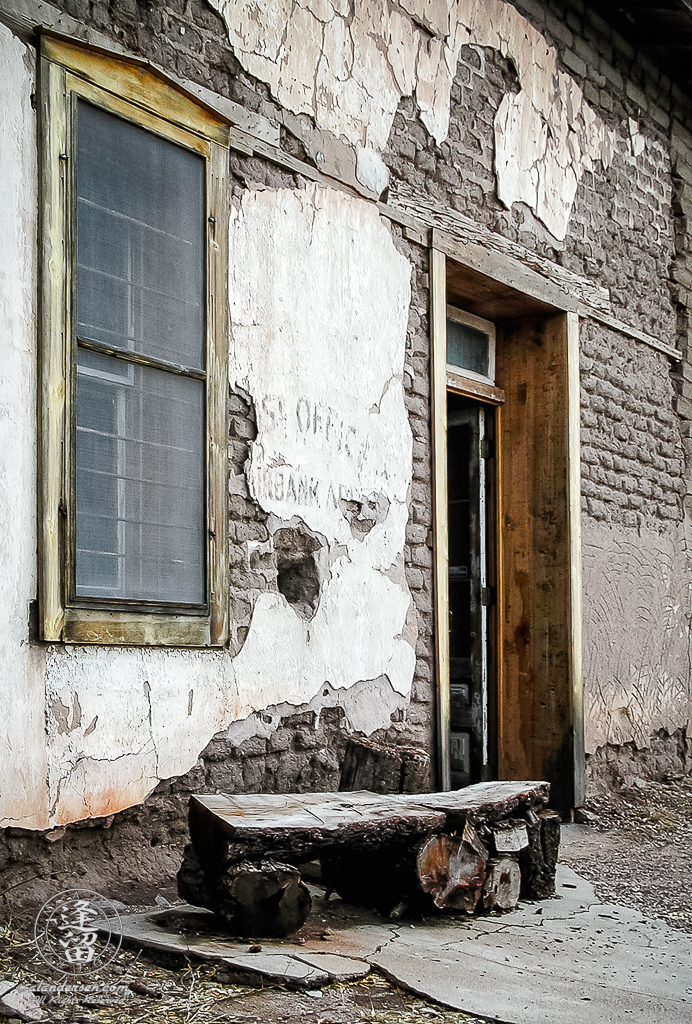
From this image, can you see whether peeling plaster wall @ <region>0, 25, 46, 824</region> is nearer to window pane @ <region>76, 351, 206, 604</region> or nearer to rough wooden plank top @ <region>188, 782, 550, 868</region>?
window pane @ <region>76, 351, 206, 604</region>

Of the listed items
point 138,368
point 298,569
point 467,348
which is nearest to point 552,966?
point 298,569

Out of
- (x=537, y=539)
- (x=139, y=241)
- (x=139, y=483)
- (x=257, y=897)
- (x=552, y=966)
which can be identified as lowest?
(x=552, y=966)

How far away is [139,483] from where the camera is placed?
3963mm

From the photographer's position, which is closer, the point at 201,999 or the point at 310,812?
the point at 201,999

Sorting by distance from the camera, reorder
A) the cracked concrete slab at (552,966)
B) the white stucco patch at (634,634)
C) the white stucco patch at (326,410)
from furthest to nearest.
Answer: the white stucco patch at (634,634), the white stucco patch at (326,410), the cracked concrete slab at (552,966)

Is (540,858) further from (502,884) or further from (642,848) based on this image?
(642,848)

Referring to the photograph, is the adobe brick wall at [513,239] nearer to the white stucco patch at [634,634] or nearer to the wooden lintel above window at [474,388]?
the white stucco patch at [634,634]

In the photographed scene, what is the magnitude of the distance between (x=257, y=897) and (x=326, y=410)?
220 centimetres

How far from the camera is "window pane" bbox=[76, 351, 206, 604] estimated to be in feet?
12.4

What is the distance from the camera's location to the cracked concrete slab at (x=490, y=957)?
2949 millimetres

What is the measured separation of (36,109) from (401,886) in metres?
2.85

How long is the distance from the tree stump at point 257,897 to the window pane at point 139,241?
1.85 m

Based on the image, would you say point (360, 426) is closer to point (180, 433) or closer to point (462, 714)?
point (180, 433)

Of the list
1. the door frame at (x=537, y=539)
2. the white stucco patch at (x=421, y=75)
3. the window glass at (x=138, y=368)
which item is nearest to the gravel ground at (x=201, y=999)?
the window glass at (x=138, y=368)
